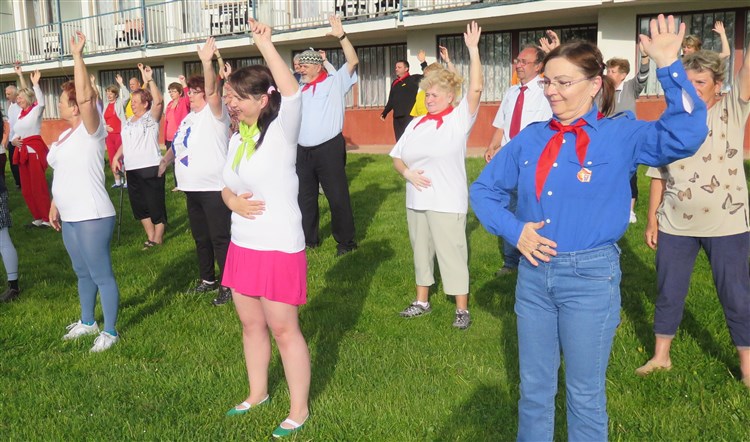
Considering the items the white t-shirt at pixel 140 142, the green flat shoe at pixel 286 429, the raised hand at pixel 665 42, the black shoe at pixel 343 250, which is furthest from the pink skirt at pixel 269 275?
the white t-shirt at pixel 140 142

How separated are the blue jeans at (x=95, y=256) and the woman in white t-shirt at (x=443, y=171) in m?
2.32

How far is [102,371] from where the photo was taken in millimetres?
4652

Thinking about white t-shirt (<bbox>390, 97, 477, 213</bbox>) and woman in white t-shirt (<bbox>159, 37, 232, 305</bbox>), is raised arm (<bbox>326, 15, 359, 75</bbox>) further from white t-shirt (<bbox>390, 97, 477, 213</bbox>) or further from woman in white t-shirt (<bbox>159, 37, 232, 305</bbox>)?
white t-shirt (<bbox>390, 97, 477, 213</bbox>)

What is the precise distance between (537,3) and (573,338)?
1456 centimetres

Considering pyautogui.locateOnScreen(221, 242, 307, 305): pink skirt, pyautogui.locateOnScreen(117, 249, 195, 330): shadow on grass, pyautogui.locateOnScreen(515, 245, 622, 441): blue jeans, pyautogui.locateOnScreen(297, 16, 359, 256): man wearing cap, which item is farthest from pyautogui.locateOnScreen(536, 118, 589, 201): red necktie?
pyautogui.locateOnScreen(297, 16, 359, 256): man wearing cap

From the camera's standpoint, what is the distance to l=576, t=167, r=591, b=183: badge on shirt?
2656 mm

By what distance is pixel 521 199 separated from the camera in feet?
9.45

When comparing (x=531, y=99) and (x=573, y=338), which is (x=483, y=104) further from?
(x=573, y=338)

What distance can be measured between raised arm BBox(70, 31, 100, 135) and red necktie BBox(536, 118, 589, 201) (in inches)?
127

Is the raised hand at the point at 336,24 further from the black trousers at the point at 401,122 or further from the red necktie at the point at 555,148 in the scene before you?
the black trousers at the point at 401,122

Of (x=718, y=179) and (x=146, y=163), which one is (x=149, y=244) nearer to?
(x=146, y=163)

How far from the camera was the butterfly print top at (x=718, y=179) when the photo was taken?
12.5 feet

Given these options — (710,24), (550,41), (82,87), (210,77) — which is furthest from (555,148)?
(710,24)

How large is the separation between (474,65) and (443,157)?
0.73m
